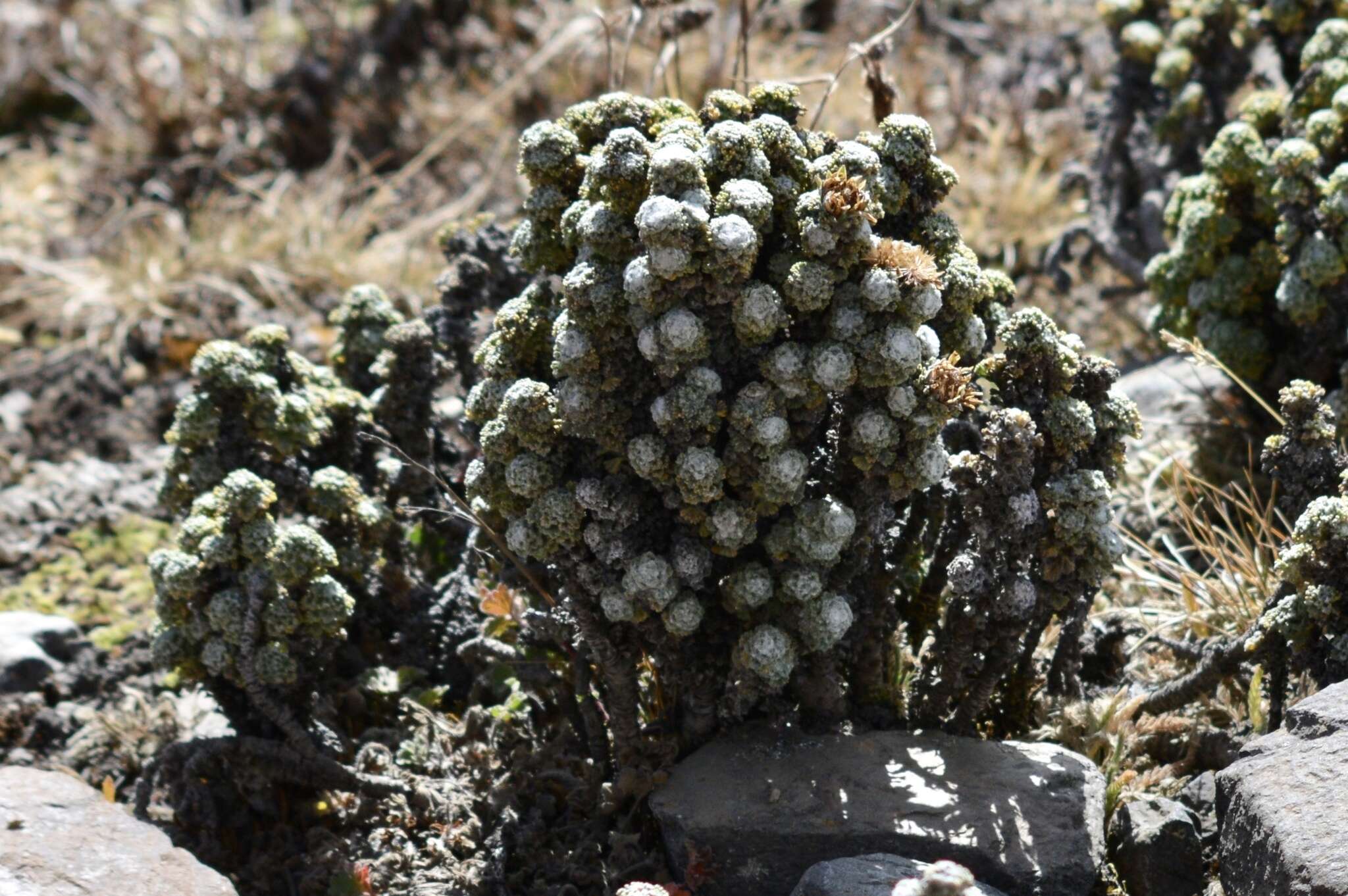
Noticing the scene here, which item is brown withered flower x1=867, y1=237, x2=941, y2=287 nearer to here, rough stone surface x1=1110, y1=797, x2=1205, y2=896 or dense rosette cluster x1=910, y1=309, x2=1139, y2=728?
dense rosette cluster x1=910, y1=309, x2=1139, y2=728

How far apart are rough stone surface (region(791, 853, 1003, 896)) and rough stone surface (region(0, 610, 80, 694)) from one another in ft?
9.03

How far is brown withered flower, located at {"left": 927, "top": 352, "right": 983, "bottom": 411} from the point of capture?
289cm

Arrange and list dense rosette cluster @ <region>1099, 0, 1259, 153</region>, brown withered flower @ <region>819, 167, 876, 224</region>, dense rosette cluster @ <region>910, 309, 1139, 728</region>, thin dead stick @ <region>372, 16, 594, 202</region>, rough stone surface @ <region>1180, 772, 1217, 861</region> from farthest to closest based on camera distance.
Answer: thin dead stick @ <region>372, 16, 594, 202</region>, dense rosette cluster @ <region>1099, 0, 1259, 153</region>, rough stone surface @ <region>1180, 772, 1217, 861</region>, dense rosette cluster @ <region>910, 309, 1139, 728</region>, brown withered flower @ <region>819, 167, 876, 224</region>

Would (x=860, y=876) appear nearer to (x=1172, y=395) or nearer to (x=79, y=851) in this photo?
(x=79, y=851)

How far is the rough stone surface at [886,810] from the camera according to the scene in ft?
9.94

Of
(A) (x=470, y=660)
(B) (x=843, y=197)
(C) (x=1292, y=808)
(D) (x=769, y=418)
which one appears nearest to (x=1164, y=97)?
(B) (x=843, y=197)

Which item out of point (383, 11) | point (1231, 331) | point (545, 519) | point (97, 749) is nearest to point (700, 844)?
Result: point (545, 519)

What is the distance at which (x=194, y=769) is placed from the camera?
354 cm

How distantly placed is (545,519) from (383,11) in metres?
5.98

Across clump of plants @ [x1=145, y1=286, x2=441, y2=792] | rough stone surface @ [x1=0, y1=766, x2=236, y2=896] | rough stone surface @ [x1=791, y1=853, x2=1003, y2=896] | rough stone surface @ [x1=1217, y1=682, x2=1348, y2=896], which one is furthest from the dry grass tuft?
rough stone surface @ [x1=0, y1=766, x2=236, y2=896]

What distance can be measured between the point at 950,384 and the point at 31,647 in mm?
3203

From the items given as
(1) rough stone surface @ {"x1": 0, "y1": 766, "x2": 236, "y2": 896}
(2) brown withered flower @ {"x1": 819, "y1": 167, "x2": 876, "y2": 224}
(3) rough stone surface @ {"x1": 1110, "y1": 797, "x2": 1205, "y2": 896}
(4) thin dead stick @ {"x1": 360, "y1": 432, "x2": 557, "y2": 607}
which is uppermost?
(2) brown withered flower @ {"x1": 819, "y1": 167, "x2": 876, "y2": 224}

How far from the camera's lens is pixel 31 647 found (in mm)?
4398

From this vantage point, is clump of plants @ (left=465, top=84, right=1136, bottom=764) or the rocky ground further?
the rocky ground
